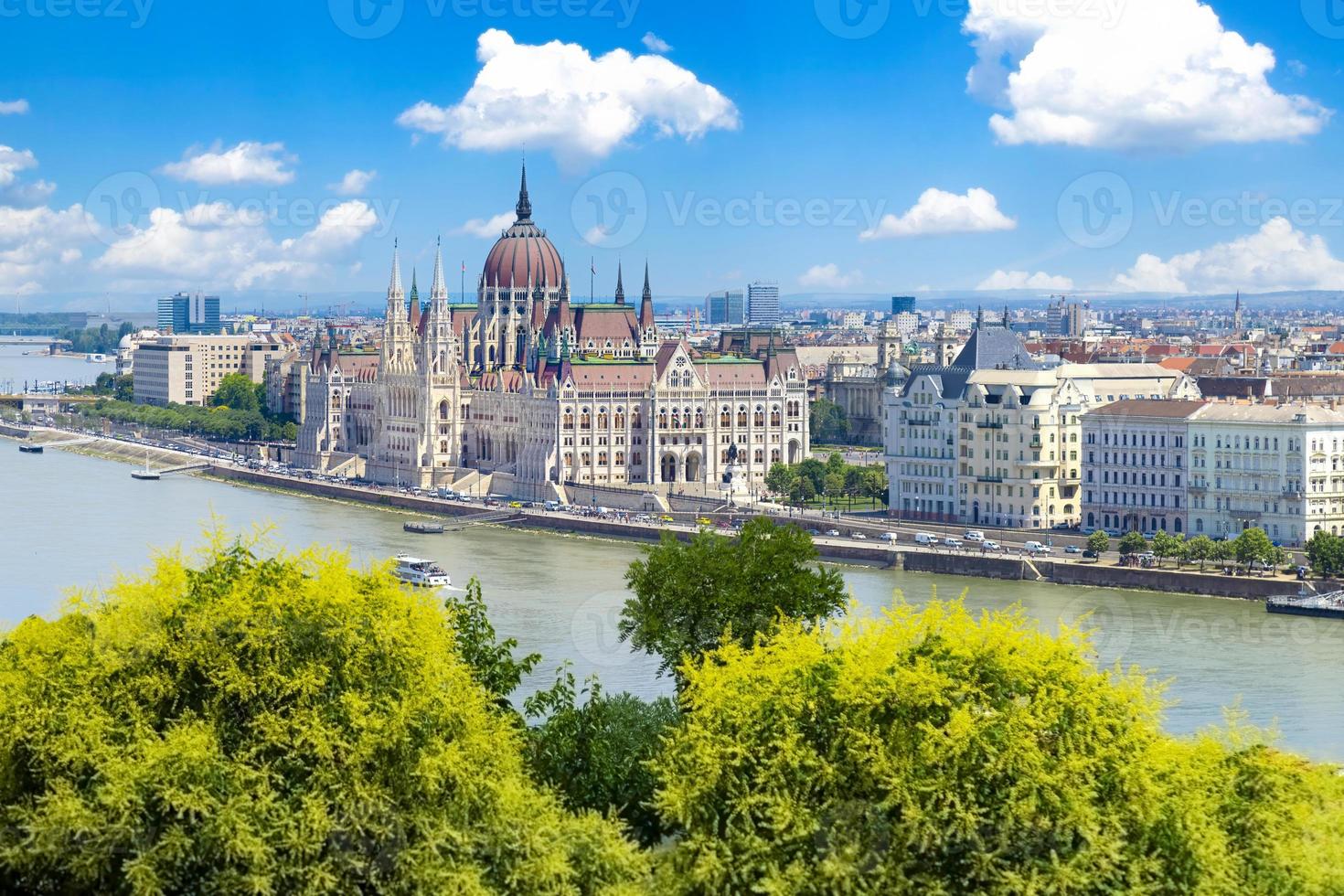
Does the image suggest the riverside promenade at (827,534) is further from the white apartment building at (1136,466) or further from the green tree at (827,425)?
the green tree at (827,425)

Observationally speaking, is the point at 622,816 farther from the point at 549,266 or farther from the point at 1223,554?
the point at 549,266

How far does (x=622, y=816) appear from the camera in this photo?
61.0 feet

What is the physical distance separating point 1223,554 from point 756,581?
21181mm

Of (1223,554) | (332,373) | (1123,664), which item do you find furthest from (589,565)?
(332,373)

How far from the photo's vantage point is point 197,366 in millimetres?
110250

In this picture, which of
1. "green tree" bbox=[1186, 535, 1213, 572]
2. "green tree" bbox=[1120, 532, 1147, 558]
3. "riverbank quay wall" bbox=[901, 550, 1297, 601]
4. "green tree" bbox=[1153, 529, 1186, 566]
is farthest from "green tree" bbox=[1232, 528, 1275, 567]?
"green tree" bbox=[1120, 532, 1147, 558]

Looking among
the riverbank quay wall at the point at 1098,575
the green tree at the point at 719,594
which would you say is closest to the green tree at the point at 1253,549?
the riverbank quay wall at the point at 1098,575

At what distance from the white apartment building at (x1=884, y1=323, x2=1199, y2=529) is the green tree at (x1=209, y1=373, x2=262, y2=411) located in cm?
4534

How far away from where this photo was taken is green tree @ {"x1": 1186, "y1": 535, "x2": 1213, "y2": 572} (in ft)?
139

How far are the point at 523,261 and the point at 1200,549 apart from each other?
4030cm

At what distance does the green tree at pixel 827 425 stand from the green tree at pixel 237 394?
972 inches

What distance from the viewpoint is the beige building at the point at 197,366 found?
109 m

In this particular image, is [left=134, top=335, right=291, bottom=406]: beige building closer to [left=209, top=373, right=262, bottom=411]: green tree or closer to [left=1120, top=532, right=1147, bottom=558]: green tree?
[left=209, top=373, right=262, bottom=411]: green tree

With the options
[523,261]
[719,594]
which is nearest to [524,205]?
[523,261]
